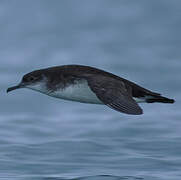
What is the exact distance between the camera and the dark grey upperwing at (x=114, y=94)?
51.8 feet

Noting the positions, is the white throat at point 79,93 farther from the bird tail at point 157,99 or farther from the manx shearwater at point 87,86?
the bird tail at point 157,99

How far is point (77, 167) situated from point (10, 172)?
1.16 metres

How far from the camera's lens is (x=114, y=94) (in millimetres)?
16375

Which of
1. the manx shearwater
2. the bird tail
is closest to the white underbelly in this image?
the manx shearwater

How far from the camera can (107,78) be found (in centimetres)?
1723

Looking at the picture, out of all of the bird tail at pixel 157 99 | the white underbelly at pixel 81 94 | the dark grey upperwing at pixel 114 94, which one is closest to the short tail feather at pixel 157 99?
the bird tail at pixel 157 99

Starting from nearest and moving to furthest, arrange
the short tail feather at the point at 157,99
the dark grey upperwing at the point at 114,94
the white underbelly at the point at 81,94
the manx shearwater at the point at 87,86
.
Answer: the dark grey upperwing at the point at 114,94 → the manx shearwater at the point at 87,86 → the white underbelly at the point at 81,94 → the short tail feather at the point at 157,99

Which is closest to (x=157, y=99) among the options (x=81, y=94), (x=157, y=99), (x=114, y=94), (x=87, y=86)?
(x=157, y=99)

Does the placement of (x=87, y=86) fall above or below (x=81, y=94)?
above

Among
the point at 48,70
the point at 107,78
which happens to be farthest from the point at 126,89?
the point at 48,70

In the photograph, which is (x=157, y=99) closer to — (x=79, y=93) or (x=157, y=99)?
(x=157, y=99)

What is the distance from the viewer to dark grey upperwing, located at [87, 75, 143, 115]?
15.8 metres

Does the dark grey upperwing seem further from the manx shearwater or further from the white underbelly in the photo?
the white underbelly

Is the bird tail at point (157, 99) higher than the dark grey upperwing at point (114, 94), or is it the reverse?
the bird tail at point (157, 99)
